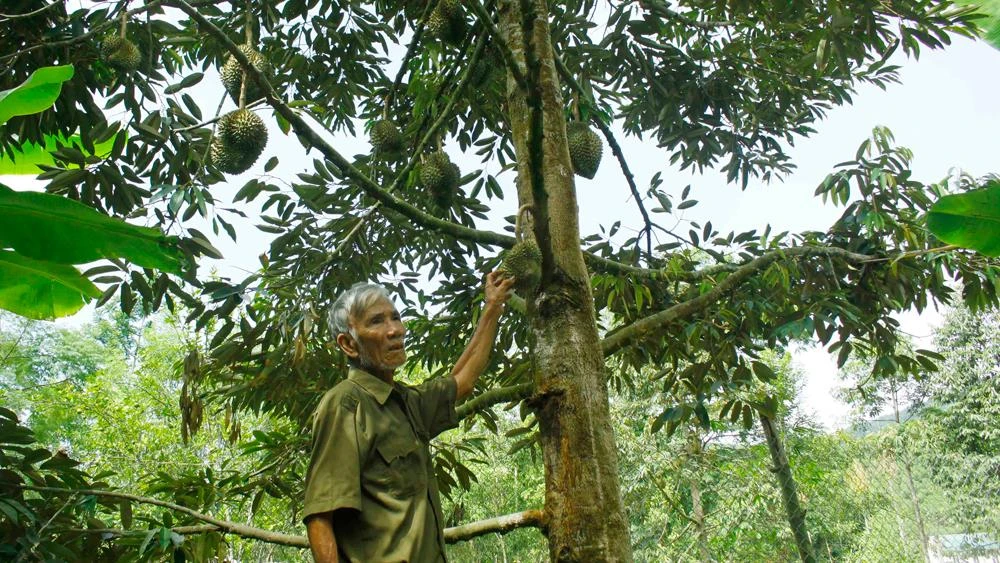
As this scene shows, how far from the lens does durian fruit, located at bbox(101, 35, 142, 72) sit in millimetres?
2422

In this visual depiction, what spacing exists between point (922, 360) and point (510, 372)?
6.30ft

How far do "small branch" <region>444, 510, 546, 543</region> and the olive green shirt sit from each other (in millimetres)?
74

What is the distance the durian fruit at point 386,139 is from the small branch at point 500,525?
5.29 ft

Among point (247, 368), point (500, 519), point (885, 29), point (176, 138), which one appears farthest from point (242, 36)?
point (885, 29)

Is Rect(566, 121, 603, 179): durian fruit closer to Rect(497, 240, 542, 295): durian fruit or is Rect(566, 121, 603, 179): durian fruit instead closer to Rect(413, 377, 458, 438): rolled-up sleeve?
Rect(497, 240, 542, 295): durian fruit

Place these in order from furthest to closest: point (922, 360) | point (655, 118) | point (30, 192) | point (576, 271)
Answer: point (655, 118) → point (922, 360) → point (576, 271) → point (30, 192)

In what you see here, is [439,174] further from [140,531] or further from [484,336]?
[140,531]

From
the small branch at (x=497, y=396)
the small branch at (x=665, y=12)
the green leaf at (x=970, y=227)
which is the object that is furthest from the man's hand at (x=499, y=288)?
the small branch at (x=665, y=12)

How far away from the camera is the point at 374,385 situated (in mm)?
1930

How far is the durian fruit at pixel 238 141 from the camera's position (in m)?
2.16

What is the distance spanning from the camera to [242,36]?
12.0 ft

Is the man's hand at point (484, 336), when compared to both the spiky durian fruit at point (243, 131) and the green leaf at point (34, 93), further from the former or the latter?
the green leaf at point (34, 93)

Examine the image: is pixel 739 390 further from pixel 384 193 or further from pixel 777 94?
pixel 777 94

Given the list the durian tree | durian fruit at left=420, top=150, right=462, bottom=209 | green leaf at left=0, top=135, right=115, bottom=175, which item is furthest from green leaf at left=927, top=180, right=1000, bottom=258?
green leaf at left=0, top=135, right=115, bottom=175
